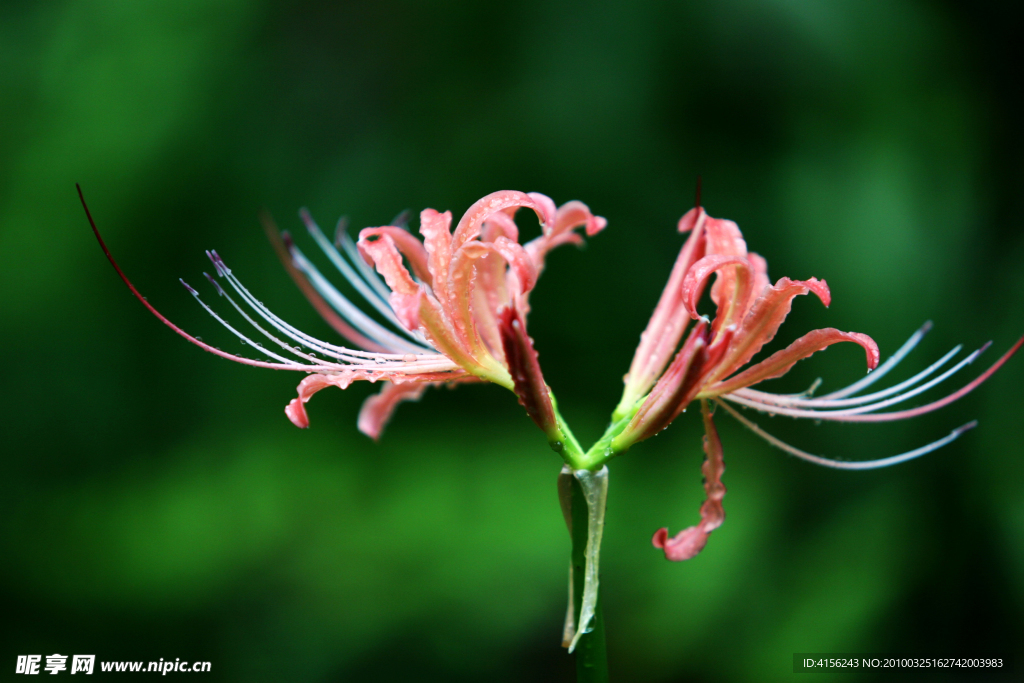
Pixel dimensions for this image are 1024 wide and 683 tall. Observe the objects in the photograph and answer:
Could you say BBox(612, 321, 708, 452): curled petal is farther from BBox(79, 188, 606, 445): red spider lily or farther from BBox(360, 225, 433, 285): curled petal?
BBox(360, 225, 433, 285): curled petal

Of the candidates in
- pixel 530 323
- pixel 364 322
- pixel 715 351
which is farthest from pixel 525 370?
pixel 530 323

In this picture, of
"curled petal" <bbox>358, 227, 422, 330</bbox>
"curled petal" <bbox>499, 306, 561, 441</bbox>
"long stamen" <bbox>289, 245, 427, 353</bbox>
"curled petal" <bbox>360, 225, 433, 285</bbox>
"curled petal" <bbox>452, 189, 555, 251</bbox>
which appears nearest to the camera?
"curled petal" <bbox>499, 306, 561, 441</bbox>

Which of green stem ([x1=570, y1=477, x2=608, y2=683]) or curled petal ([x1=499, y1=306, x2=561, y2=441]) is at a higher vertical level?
curled petal ([x1=499, y1=306, x2=561, y2=441])

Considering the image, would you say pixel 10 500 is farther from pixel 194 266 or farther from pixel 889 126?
pixel 889 126

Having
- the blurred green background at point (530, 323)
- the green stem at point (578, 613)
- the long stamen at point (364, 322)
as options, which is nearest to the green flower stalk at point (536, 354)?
the green stem at point (578, 613)

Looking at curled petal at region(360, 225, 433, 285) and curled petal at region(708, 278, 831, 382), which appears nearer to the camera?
curled petal at region(708, 278, 831, 382)

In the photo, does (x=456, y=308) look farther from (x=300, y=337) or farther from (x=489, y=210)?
(x=300, y=337)

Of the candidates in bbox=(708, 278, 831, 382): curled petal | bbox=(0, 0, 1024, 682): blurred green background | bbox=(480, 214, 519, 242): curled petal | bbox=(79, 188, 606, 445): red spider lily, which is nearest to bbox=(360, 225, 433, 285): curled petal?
bbox=(79, 188, 606, 445): red spider lily
